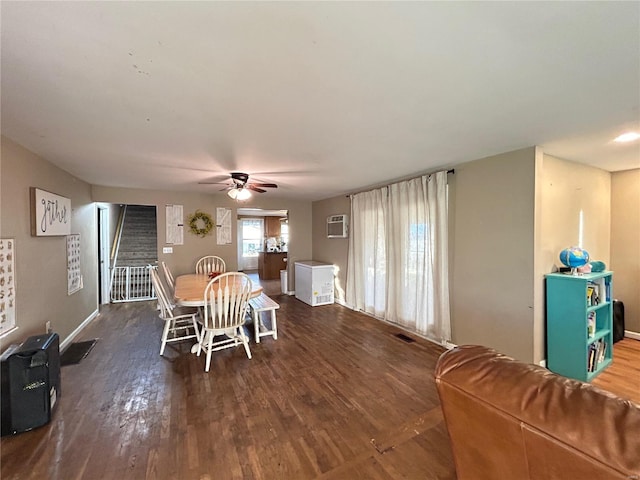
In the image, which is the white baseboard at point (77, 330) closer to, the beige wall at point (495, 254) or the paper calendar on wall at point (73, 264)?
the paper calendar on wall at point (73, 264)

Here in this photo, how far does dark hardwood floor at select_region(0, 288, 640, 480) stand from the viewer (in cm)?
159

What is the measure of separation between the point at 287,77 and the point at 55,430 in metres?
2.85

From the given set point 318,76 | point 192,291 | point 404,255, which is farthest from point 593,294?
point 192,291

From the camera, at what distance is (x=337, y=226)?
5375mm

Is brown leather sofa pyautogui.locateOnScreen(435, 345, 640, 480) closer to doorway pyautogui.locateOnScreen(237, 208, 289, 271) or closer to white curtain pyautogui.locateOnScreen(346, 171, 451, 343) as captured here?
white curtain pyautogui.locateOnScreen(346, 171, 451, 343)

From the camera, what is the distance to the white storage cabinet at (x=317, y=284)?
524 centimetres

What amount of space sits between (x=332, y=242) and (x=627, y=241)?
14.3 feet

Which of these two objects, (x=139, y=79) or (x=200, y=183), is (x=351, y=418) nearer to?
(x=139, y=79)

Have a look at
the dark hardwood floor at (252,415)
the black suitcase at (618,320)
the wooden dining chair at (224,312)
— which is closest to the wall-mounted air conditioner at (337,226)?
the dark hardwood floor at (252,415)

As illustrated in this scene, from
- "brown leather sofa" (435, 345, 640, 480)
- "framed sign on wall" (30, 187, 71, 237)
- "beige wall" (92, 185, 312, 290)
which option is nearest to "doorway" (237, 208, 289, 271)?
"beige wall" (92, 185, 312, 290)

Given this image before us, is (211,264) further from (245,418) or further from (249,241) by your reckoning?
(249,241)

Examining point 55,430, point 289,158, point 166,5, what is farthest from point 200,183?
point 166,5

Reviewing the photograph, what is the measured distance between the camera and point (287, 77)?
4.56 ft

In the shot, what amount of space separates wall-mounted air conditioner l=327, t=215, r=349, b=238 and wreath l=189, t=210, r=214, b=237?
2.42 m
